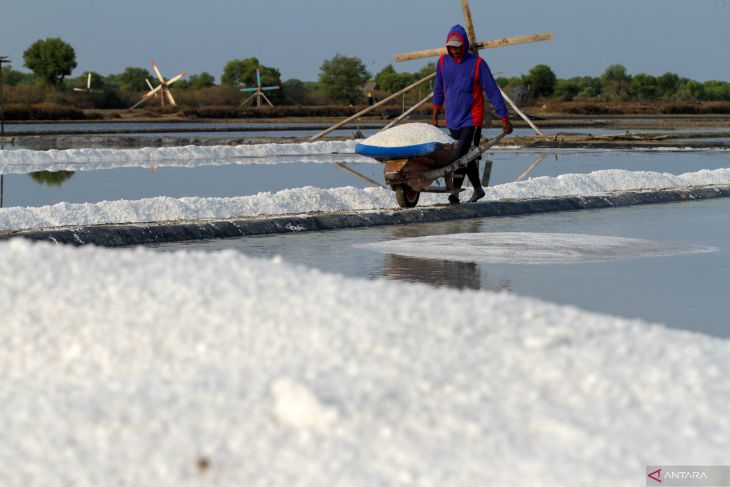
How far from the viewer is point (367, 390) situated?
3.41 meters

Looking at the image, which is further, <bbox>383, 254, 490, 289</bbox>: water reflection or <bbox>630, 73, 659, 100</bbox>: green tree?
<bbox>630, 73, 659, 100</bbox>: green tree

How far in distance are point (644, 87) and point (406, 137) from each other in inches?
3124

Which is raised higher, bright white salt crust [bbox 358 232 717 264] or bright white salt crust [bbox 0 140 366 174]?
bright white salt crust [bbox 358 232 717 264]

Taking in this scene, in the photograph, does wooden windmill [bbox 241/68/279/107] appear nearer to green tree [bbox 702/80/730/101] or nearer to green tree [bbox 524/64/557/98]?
green tree [bbox 524/64/557/98]

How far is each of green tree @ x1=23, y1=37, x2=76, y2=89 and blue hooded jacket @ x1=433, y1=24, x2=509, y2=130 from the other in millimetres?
76434

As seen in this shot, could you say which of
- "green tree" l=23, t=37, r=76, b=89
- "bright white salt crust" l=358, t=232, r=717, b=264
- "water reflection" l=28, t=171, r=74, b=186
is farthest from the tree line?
"bright white salt crust" l=358, t=232, r=717, b=264

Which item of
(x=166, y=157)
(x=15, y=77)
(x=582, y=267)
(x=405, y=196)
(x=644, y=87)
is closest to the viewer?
(x=582, y=267)

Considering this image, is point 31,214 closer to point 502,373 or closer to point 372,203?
point 372,203

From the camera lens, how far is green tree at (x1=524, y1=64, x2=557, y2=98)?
266 ft

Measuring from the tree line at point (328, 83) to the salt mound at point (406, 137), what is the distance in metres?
58.3

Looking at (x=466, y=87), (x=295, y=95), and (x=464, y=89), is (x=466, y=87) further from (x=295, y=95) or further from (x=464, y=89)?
(x=295, y=95)

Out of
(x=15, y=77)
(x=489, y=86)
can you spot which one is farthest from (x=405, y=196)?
(x=15, y=77)

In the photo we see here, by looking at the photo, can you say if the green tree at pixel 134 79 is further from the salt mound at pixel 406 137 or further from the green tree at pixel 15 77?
the salt mound at pixel 406 137

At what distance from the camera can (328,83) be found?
7988 cm
